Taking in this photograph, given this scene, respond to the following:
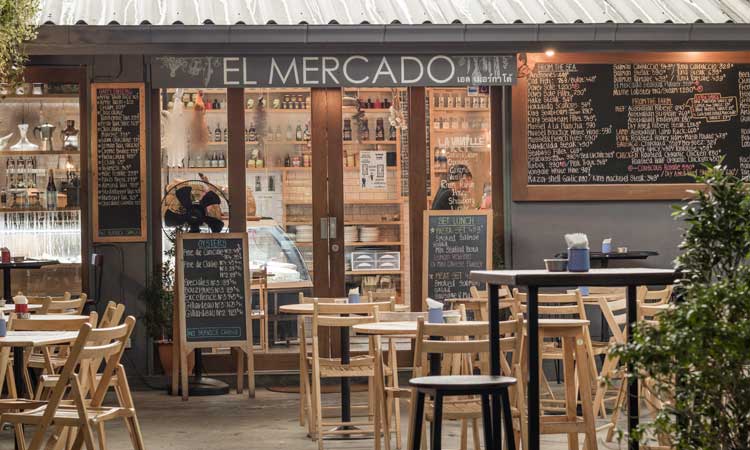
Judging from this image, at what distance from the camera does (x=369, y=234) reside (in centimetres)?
1001

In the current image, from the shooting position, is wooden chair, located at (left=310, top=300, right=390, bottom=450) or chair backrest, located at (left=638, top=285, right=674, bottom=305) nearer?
wooden chair, located at (left=310, top=300, right=390, bottom=450)

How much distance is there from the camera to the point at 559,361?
9891mm

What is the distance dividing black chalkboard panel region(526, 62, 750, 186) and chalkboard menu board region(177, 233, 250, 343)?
8.43 ft

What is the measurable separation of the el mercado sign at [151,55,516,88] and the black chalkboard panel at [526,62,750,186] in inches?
38.2

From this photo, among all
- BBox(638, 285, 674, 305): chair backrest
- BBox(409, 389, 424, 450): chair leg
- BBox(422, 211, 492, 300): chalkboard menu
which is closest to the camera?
BBox(409, 389, 424, 450): chair leg

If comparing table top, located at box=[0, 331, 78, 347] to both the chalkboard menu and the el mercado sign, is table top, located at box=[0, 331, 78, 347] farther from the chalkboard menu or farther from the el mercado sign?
the chalkboard menu

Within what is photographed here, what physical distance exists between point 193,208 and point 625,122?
3.68 m

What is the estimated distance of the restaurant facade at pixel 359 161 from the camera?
31.9ft

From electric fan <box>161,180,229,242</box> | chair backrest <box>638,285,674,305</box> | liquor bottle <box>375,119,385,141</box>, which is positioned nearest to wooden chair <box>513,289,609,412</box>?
chair backrest <box>638,285,674,305</box>

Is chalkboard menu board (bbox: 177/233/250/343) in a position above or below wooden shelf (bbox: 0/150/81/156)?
below

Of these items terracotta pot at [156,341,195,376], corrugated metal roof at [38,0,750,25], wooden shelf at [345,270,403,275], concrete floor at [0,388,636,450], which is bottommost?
concrete floor at [0,388,636,450]

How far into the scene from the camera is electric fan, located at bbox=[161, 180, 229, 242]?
9602mm

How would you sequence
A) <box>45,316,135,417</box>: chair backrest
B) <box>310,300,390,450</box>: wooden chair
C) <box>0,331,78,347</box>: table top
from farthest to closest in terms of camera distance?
1. <box>310,300,390,450</box>: wooden chair
2. <box>0,331,78,347</box>: table top
3. <box>45,316,135,417</box>: chair backrest

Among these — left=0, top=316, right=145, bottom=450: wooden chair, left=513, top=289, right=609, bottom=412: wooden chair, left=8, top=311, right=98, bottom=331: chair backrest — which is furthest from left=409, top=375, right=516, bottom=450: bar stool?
left=8, top=311, right=98, bottom=331: chair backrest
